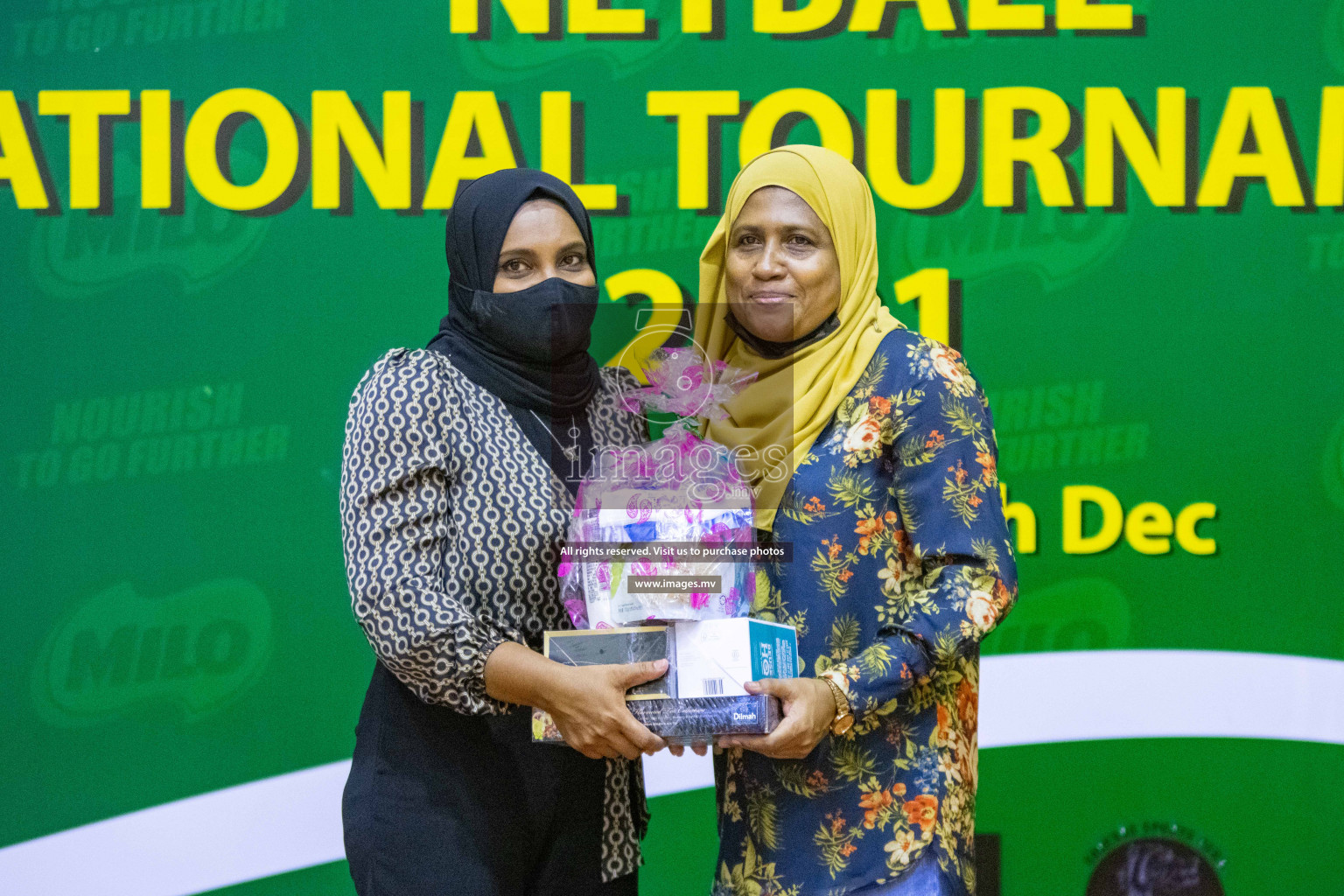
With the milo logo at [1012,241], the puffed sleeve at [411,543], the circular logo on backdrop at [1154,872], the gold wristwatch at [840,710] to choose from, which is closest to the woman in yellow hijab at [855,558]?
the gold wristwatch at [840,710]

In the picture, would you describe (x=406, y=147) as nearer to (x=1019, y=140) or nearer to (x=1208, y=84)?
(x=1019, y=140)

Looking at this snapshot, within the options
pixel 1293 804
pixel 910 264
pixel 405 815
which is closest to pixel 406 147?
pixel 910 264

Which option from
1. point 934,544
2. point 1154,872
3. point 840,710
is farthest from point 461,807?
point 1154,872

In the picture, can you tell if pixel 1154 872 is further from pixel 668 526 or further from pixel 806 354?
pixel 668 526

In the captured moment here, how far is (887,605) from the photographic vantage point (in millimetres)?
1886

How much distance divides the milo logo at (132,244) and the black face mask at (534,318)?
127cm

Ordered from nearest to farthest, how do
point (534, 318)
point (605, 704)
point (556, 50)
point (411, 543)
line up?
point (605, 704)
point (411, 543)
point (534, 318)
point (556, 50)

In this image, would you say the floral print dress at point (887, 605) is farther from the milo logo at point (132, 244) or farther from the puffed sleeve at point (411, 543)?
the milo logo at point (132, 244)

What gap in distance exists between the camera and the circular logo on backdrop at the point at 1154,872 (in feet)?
9.78

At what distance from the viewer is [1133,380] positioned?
2965mm

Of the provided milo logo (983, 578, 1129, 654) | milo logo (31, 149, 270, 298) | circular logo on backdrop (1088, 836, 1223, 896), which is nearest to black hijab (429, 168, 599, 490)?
milo logo (31, 149, 270, 298)

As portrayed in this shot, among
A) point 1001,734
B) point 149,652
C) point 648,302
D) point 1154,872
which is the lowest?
point 1154,872

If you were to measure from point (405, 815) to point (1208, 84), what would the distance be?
253 centimetres

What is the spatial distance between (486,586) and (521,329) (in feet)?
1.40
